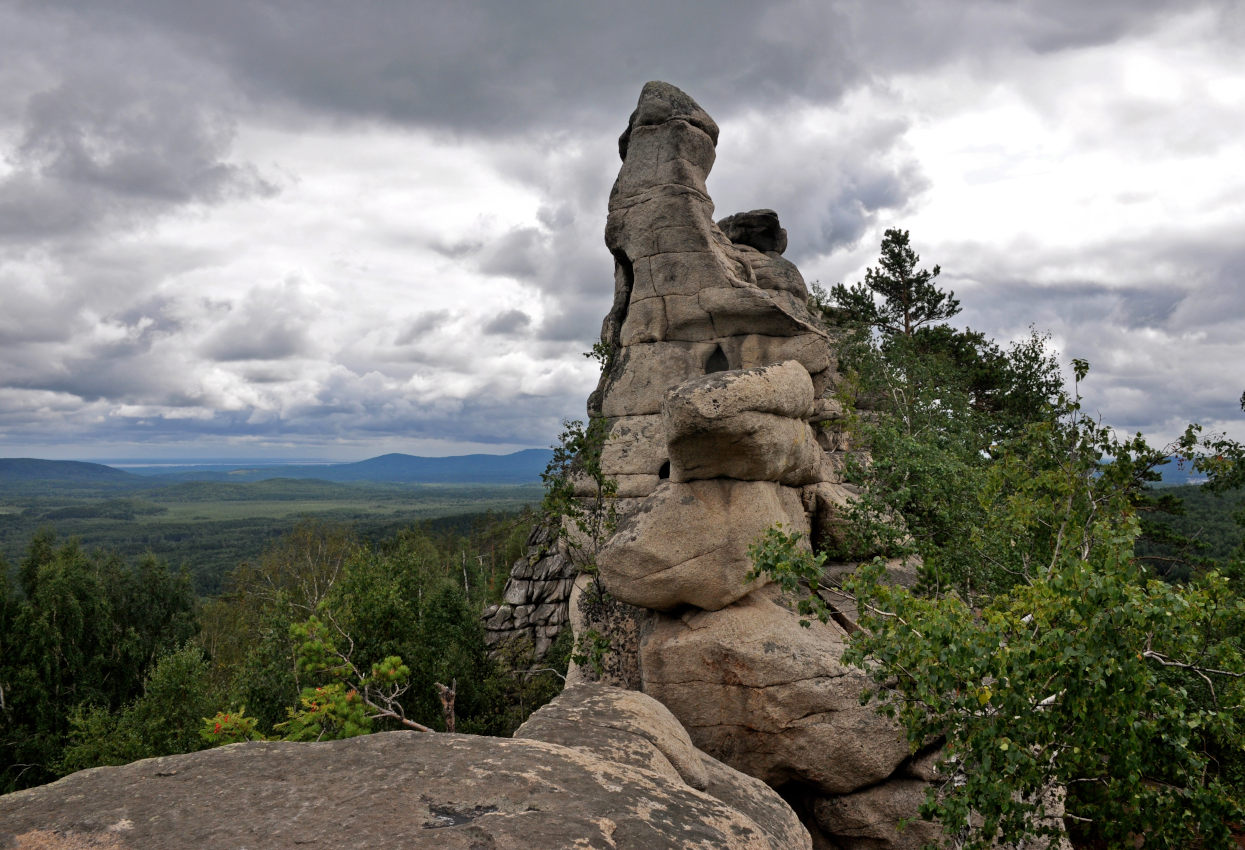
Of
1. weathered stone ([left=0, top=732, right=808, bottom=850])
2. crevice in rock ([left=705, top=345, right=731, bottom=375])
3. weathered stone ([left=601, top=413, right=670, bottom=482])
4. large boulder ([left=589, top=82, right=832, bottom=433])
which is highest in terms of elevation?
large boulder ([left=589, top=82, right=832, bottom=433])

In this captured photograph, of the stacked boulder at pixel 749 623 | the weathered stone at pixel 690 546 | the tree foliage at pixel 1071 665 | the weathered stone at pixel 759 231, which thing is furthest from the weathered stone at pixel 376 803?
the weathered stone at pixel 759 231

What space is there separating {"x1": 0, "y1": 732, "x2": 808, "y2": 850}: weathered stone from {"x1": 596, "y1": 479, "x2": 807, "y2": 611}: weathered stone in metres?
7.35

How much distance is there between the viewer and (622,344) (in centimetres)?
2384

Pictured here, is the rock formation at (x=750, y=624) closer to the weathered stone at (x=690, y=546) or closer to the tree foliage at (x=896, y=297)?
the weathered stone at (x=690, y=546)

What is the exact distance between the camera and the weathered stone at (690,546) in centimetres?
1383

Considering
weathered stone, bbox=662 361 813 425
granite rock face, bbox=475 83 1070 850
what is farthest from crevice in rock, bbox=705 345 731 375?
weathered stone, bbox=662 361 813 425

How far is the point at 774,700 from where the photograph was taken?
12797 mm

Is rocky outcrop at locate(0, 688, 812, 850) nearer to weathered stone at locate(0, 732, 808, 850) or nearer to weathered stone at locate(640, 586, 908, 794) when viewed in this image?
weathered stone at locate(0, 732, 808, 850)

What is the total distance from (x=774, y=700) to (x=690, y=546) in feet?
10.8

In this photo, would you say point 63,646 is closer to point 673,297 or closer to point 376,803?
point 673,297

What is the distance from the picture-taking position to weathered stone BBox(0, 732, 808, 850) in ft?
14.9

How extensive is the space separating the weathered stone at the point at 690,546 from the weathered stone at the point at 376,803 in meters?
7.35

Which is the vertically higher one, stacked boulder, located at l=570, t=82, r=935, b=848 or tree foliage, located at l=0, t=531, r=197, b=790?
stacked boulder, located at l=570, t=82, r=935, b=848

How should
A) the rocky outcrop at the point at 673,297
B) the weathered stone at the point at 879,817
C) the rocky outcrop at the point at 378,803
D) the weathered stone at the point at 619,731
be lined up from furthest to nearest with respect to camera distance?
the rocky outcrop at the point at 673,297
the weathered stone at the point at 879,817
the weathered stone at the point at 619,731
the rocky outcrop at the point at 378,803
